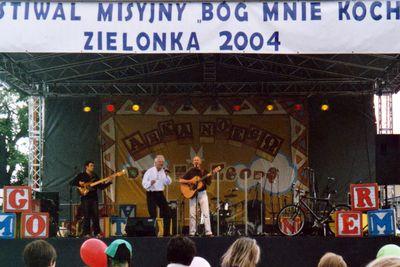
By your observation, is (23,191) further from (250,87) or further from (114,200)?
(250,87)

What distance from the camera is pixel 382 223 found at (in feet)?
33.8

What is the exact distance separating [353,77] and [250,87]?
2.75 m

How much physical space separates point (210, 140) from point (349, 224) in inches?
287

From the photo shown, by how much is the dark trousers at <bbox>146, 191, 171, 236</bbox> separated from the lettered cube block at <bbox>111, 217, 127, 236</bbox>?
2768 millimetres

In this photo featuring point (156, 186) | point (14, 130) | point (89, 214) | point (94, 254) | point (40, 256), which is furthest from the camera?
point (14, 130)

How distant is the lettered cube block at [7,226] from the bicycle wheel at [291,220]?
505 centimetres

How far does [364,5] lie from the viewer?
937 cm

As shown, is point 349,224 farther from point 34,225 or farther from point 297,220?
point 34,225

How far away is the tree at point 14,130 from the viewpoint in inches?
1491

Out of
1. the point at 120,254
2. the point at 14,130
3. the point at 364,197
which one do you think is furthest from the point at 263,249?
the point at 14,130

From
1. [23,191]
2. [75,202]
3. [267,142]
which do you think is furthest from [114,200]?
[23,191]

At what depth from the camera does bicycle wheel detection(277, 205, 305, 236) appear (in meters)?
12.4

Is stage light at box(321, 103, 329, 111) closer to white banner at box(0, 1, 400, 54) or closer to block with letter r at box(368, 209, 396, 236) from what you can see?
block with letter r at box(368, 209, 396, 236)

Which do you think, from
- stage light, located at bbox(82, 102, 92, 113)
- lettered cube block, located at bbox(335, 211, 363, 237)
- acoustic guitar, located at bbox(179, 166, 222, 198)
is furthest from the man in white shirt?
stage light, located at bbox(82, 102, 92, 113)
